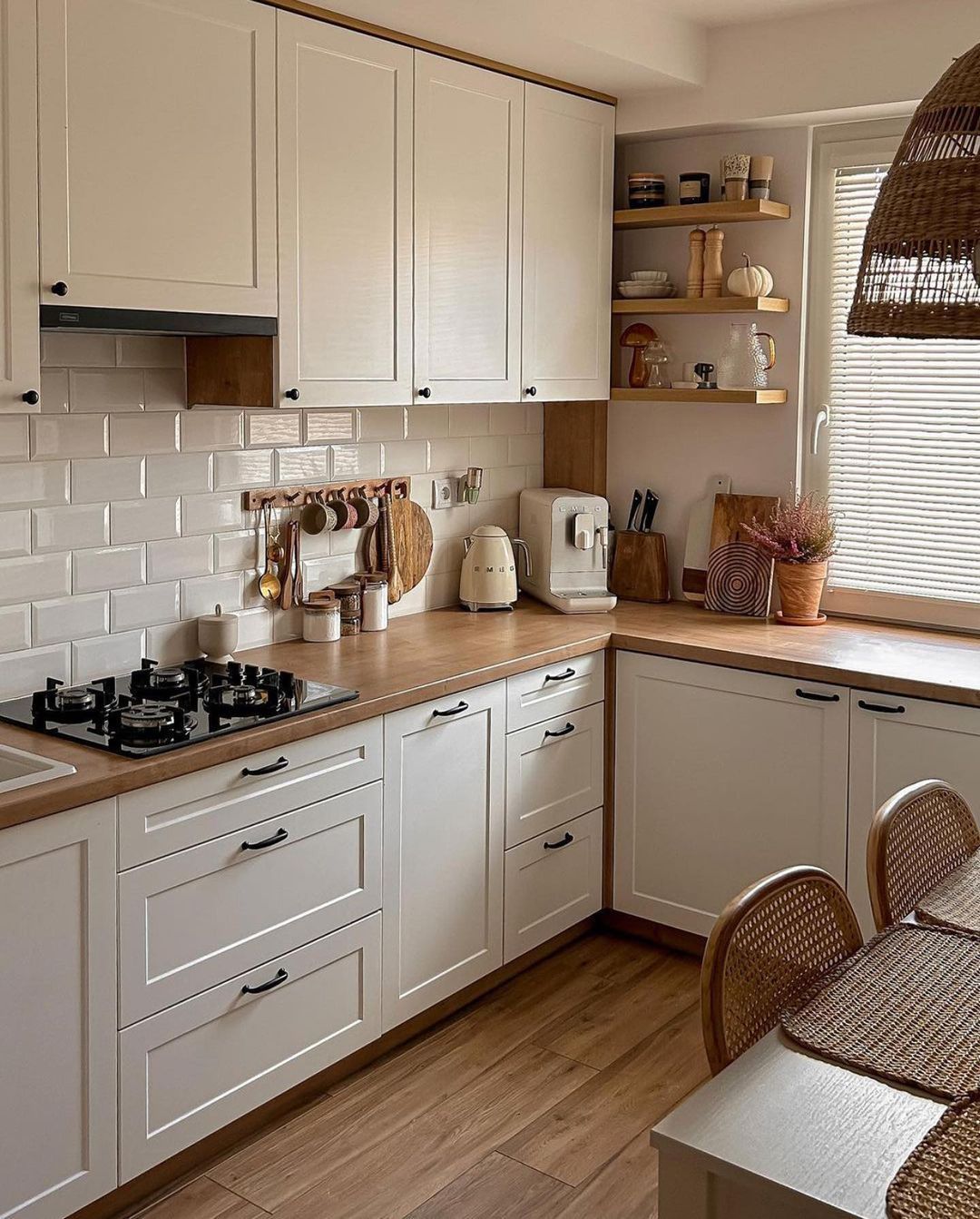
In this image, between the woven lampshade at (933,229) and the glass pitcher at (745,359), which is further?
the glass pitcher at (745,359)

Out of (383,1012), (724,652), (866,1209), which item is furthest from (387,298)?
(866,1209)

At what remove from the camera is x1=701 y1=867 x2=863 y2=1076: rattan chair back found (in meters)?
1.67

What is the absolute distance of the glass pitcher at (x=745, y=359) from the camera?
3.82 m

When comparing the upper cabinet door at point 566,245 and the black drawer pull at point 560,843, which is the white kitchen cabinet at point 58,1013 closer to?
the black drawer pull at point 560,843

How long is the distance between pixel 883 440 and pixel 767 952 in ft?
7.63

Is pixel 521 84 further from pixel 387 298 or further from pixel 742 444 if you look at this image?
pixel 742 444

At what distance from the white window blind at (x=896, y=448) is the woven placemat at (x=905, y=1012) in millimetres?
1971

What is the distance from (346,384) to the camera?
313cm

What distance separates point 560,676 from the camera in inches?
138

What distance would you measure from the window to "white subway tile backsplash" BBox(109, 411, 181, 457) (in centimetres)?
182

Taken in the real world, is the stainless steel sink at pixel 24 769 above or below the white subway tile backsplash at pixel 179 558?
below

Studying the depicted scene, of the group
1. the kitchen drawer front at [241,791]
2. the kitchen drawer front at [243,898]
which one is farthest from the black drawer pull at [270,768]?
the kitchen drawer front at [243,898]

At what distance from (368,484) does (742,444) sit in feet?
3.78

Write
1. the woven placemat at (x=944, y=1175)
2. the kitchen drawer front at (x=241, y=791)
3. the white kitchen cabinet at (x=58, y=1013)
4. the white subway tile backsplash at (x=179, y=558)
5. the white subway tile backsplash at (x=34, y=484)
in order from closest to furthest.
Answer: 1. the woven placemat at (x=944, y=1175)
2. the white kitchen cabinet at (x=58, y=1013)
3. the kitchen drawer front at (x=241, y=791)
4. the white subway tile backsplash at (x=34, y=484)
5. the white subway tile backsplash at (x=179, y=558)
